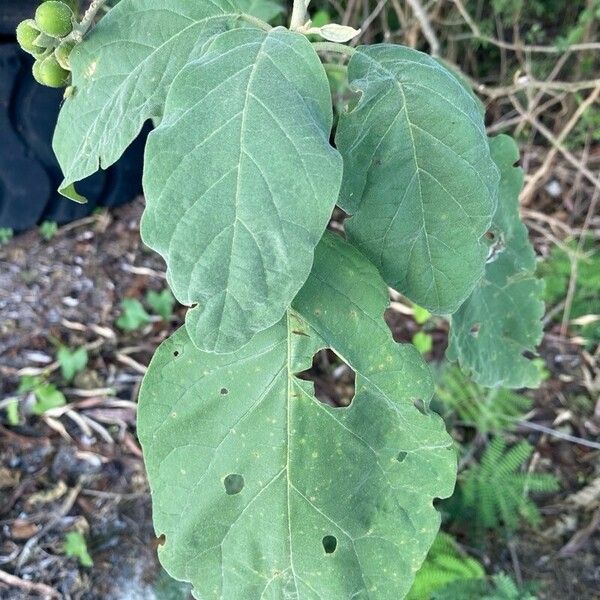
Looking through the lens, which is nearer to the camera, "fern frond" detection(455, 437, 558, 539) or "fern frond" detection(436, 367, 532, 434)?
"fern frond" detection(455, 437, 558, 539)

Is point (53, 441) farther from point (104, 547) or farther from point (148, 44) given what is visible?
point (148, 44)

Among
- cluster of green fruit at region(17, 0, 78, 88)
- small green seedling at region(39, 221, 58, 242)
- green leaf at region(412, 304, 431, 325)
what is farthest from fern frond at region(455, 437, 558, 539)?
small green seedling at region(39, 221, 58, 242)

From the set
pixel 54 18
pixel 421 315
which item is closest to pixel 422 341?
pixel 421 315

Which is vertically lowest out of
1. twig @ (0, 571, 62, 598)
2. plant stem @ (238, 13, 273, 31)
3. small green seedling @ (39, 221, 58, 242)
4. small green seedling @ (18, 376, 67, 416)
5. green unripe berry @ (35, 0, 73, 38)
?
twig @ (0, 571, 62, 598)

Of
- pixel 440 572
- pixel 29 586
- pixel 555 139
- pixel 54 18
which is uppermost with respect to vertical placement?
pixel 54 18

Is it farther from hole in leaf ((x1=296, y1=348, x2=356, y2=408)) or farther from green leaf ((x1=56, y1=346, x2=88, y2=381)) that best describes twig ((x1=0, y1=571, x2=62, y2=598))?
hole in leaf ((x1=296, y1=348, x2=356, y2=408))

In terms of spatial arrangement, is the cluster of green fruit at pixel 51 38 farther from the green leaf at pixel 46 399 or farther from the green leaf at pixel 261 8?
the green leaf at pixel 46 399

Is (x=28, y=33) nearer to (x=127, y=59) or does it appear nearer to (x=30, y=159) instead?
(x=127, y=59)

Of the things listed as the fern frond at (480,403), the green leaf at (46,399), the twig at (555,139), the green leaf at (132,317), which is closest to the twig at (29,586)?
the green leaf at (46,399)
